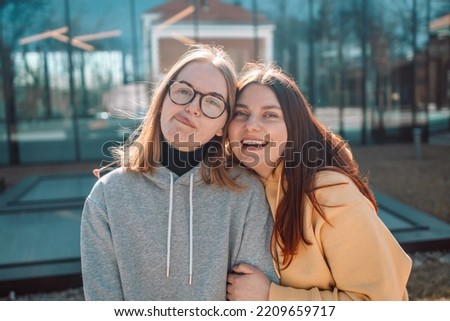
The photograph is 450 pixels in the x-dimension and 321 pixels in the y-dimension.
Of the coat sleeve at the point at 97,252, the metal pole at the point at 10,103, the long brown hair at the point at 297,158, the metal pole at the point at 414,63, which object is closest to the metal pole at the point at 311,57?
the metal pole at the point at 414,63

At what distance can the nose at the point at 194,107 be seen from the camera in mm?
1449

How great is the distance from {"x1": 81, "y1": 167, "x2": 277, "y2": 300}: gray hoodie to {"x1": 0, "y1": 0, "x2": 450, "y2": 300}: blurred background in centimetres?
716

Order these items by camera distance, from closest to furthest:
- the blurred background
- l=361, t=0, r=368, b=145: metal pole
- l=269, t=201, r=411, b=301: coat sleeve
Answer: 1. l=269, t=201, r=411, b=301: coat sleeve
2. the blurred background
3. l=361, t=0, r=368, b=145: metal pole

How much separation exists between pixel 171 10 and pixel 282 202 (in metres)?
9.03

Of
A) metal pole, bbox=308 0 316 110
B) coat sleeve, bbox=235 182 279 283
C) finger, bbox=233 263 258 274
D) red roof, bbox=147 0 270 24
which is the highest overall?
red roof, bbox=147 0 270 24

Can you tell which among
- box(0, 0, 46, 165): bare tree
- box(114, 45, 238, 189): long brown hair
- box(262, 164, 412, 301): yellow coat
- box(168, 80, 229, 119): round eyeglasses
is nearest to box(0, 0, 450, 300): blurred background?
box(0, 0, 46, 165): bare tree

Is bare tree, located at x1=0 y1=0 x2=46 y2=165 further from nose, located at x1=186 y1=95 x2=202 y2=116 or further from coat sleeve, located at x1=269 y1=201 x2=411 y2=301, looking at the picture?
coat sleeve, located at x1=269 y1=201 x2=411 y2=301

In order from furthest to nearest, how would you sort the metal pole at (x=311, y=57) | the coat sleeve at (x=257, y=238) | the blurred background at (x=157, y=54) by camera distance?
the metal pole at (x=311, y=57), the blurred background at (x=157, y=54), the coat sleeve at (x=257, y=238)

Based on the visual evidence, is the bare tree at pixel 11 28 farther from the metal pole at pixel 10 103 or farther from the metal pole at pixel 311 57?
the metal pole at pixel 311 57

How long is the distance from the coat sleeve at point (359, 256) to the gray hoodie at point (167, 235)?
Result: 22 cm

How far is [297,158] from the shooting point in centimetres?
154

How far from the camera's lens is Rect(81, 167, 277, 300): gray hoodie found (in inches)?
57.1

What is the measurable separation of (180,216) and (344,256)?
57cm
